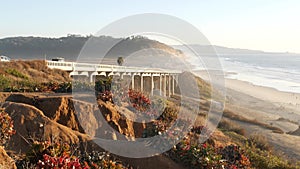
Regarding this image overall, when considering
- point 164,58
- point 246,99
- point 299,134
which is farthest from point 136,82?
point 164,58

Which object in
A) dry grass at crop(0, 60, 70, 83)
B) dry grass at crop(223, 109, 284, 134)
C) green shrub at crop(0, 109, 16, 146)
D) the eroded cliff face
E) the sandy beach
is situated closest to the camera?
the eroded cliff face

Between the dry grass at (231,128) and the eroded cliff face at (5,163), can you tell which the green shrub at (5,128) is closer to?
the eroded cliff face at (5,163)

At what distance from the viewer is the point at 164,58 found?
83.2 metres

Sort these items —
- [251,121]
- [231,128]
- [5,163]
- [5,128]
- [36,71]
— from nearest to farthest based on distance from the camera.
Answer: [5,163] → [5,128] → [231,128] → [36,71] → [251,121]

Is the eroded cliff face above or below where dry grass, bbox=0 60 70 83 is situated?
below

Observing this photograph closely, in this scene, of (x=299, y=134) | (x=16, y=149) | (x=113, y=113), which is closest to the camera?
(x=16, y=149)

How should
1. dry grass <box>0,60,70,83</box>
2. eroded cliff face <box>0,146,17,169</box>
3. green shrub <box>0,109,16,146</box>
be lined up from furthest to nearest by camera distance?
1. dry grass <box>0,60,70,83</box>
2. green shrub <box>0,109,16,146</box>
3. eroded cliff face <box>0,146,17,169</box>

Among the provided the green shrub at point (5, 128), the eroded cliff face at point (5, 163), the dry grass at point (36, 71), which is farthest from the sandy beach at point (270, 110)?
the eroded cliff face at point (5, 163)

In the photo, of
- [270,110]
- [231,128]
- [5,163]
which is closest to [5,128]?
[5,163]

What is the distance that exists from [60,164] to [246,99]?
153 feet

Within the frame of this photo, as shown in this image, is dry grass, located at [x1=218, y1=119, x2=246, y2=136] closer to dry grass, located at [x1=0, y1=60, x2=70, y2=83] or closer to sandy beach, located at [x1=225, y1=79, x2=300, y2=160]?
sandy beach, located at [x1=225, y1=79, x2=300, y2=160]

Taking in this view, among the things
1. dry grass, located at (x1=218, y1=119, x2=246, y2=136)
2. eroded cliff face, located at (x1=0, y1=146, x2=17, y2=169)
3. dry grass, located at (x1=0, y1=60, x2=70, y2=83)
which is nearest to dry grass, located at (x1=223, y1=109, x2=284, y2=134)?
dry grass, located at (x1=218, y1=119, x2=246, y2=136)

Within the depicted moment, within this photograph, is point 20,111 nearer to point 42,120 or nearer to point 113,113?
point 42,120

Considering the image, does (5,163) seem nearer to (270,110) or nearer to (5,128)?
(5,128)
